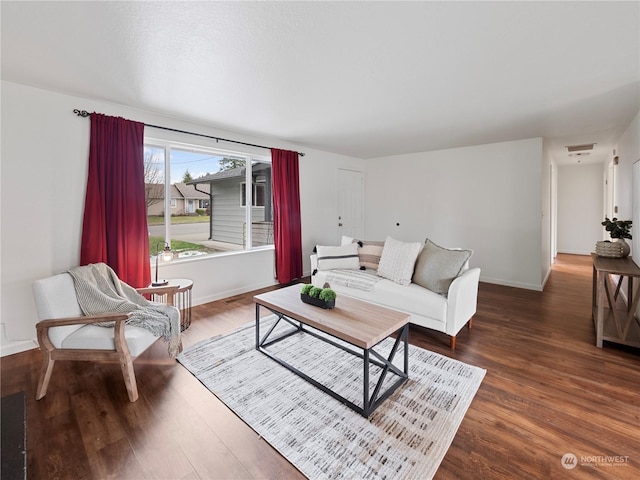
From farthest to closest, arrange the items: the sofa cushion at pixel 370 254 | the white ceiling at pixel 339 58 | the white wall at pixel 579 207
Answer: the white wall at pixel 579 207 → the sofa cushion at pixel 370 254 → the white ceiling at pixel 339 58

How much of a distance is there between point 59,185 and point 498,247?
5.95 meters

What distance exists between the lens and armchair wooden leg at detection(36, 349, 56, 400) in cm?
192

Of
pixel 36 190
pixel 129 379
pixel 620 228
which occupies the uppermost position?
pixel 36 190

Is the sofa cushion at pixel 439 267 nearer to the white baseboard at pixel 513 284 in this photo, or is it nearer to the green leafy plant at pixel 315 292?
the green leafy plant at pixel 315 292

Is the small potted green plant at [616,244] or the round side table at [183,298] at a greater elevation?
the small potted green plant at [616,244]

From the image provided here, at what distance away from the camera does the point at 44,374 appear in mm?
1938

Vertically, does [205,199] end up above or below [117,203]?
above

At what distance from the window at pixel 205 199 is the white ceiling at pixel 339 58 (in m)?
0.63

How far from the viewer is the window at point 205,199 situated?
346cm

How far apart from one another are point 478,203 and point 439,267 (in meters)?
2.77

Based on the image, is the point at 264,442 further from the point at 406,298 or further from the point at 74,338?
the point at 406,298

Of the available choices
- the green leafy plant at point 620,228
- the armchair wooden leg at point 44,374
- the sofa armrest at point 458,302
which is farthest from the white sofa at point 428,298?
the armchair wooden leg at point 44,374

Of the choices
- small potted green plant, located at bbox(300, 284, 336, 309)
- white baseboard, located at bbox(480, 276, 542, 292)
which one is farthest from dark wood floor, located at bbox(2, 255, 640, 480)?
white baseboard, located at bbox(480, 276, 542, 292)

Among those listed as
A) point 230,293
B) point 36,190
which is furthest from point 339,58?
point 230,293
